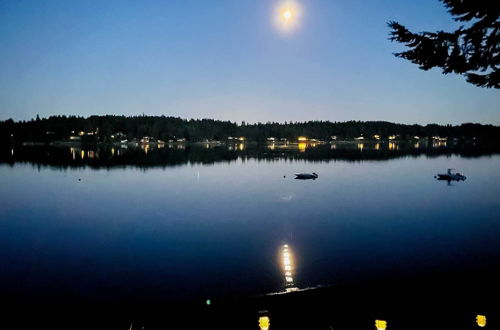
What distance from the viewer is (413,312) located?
495 inches

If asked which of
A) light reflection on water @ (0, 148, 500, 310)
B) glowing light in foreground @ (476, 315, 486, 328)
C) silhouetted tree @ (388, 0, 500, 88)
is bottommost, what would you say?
light reflection on water @ (0, 148, 500, 310)

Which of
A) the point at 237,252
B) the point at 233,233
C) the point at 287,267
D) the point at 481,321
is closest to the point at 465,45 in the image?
the point at 481,321

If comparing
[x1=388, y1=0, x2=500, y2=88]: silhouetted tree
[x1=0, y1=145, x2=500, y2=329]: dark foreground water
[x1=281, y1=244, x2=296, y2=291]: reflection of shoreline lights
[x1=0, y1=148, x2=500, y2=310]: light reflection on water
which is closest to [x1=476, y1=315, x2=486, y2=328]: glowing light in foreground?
[x1=0, y1=145, x2=500, y2=329]: dark foreground water

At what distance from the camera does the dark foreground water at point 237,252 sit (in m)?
15.8

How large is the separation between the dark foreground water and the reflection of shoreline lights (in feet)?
1.30

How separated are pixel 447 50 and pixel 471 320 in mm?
8763

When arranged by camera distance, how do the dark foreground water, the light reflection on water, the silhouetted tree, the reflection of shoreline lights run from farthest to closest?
the light reflection on water → the reflection of shoreline lights → the dark foreground water → the silhouetted tree

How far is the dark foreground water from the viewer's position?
15.8 metres

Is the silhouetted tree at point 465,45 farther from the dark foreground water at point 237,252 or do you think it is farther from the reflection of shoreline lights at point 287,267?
Answer: the reflection of shoreline lights at point 287,267

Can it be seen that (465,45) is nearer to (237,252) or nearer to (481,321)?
(481,321)

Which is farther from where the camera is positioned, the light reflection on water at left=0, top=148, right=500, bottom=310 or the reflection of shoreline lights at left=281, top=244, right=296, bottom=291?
the light reflection on water at left=0, top=148, right=500, bottom=310

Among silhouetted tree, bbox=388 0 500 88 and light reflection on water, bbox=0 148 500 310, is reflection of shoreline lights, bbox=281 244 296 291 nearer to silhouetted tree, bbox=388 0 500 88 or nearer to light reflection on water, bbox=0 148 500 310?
light reflection on water, bbox=0 148 500 310

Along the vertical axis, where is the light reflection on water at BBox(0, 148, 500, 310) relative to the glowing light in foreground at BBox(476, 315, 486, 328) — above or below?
below

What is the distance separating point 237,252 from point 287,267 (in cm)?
458
